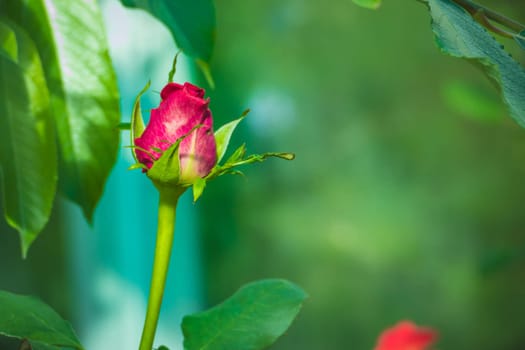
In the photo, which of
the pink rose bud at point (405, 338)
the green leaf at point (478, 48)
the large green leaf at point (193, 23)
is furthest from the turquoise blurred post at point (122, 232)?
the green leaf at point (478, 48)

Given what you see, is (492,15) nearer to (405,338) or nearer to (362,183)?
(405,338)

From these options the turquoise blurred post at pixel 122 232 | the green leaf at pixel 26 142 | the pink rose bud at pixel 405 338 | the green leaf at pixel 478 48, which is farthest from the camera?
the turquoise blurred post at pixel 122 232

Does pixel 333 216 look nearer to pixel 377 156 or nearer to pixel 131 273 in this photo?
pixel 377 156

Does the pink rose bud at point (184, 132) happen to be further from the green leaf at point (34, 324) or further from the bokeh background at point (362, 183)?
the bokeh background at point (362, 183)

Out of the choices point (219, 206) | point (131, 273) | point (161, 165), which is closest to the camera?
point (161, 165)

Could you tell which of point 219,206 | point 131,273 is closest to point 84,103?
point 131,273

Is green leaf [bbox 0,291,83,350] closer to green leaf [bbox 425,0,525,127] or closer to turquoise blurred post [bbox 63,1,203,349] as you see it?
green leaf [bbox 425,0,525,127]

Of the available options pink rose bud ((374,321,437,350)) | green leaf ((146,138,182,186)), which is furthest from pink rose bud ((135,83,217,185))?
pink rose bud ((374,321,437,350))
